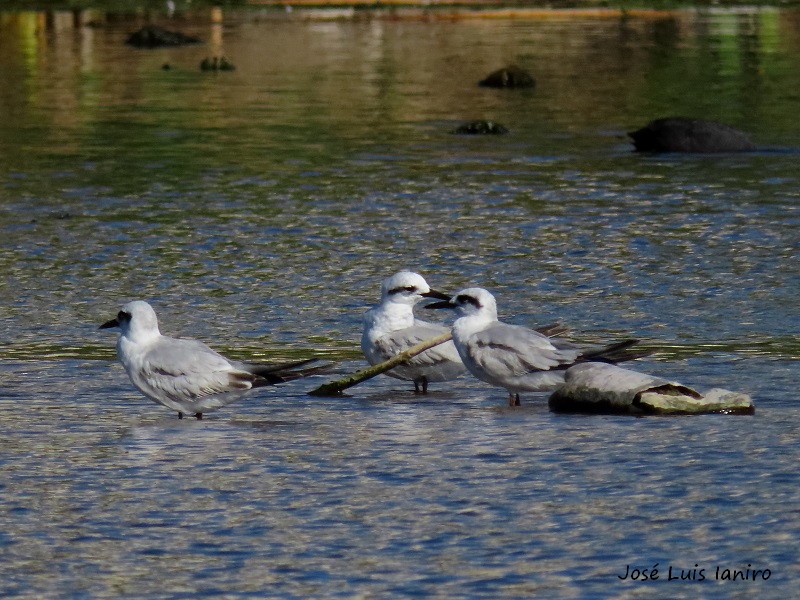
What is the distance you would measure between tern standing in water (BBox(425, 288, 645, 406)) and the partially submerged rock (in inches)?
12.3

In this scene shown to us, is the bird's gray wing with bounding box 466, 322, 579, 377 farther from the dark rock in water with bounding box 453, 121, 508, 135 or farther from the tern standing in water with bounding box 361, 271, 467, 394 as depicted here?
the dark rock in water with bounding box 453, 121, 508, 135

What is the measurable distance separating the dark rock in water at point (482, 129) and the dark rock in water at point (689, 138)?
3877 mm

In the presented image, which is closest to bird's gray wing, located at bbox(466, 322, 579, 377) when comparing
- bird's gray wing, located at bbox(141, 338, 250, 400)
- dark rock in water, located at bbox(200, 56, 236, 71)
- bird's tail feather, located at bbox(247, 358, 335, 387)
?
bird's tail feather, located at bbox(247, 358, 335, 387)

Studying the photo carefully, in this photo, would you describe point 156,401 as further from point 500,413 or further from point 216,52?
point 216,52

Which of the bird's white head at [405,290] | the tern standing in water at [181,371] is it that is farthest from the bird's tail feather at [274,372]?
the bird's white head at [405,290]

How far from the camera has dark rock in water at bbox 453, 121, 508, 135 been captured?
35531 millimetres

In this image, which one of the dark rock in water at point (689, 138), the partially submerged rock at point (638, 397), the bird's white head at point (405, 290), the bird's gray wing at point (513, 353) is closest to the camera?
the partially submerged rock at point (638, 397)

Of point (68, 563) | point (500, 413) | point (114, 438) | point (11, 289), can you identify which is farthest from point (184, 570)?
point (11, 289)

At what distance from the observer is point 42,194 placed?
88.2 ft

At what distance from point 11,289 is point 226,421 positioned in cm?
626

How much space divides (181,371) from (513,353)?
2465mm

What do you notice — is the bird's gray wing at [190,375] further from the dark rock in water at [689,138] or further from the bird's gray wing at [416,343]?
the dark rock in water at [689,138]

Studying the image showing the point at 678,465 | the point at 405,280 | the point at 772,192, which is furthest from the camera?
the point at 772,192

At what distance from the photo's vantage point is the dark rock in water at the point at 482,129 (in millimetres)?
35531
